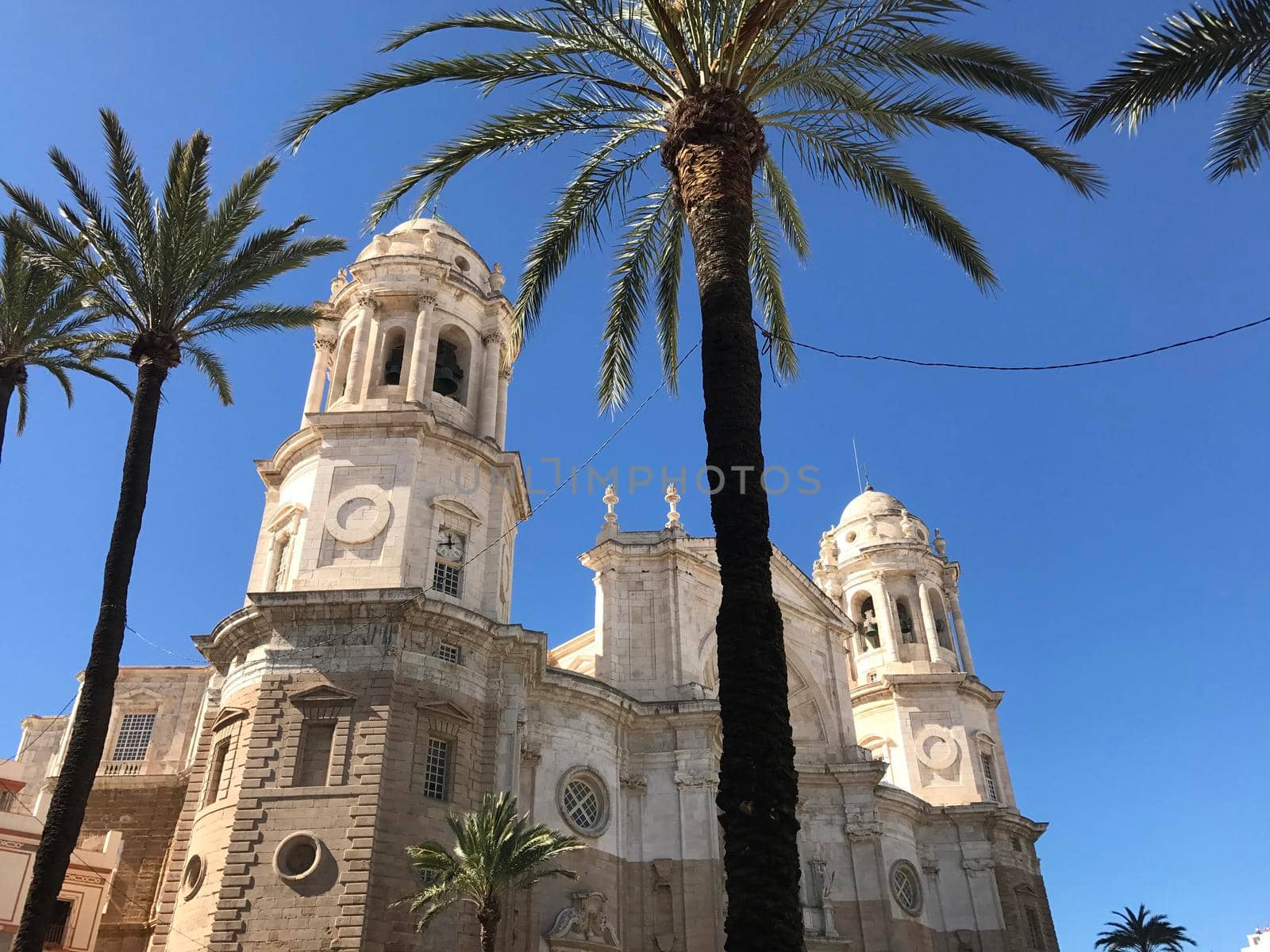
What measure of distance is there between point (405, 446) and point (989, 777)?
2992 cm

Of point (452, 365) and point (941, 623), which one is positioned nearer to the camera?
point (452, 365)

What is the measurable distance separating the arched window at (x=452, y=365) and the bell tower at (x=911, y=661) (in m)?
21.0

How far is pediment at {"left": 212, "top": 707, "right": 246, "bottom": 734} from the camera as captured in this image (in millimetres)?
24484

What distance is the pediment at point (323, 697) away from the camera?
947 inches

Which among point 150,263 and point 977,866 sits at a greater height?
point 150,263

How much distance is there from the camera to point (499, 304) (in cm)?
3312

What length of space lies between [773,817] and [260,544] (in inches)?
886

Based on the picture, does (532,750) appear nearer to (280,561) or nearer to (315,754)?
(315,754)

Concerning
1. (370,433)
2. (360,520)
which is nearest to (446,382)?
(370,433)

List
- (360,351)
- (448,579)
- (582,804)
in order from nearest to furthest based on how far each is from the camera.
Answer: (448,579) → (582,804) → (360,351)

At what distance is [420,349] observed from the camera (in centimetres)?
3055

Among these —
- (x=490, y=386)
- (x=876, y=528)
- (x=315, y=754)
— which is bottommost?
(x=315, y=754)

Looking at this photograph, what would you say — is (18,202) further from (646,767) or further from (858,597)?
(858,597)

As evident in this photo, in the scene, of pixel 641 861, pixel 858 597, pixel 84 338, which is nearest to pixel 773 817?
pixel 84 338
